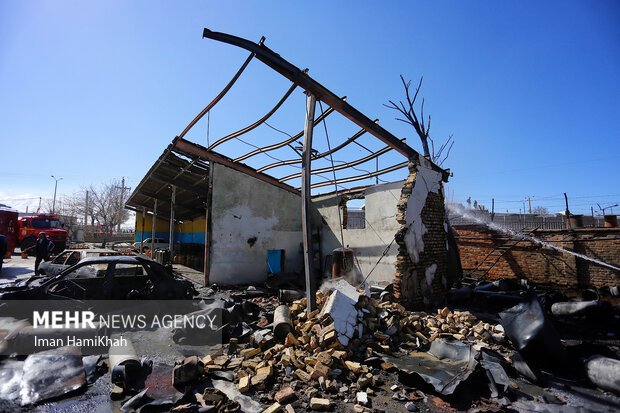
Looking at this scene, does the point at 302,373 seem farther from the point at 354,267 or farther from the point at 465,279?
the point at 465,279

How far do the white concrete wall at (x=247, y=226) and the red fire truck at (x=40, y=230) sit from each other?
13815 mm

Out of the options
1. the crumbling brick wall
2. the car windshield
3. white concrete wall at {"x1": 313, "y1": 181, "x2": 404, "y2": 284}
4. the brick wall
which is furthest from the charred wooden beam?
the car windshield

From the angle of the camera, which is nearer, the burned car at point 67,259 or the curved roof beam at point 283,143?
the curved roof beam at point 283,143

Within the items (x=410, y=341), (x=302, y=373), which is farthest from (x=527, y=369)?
(x=302, y=373)

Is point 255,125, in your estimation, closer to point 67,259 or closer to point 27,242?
point 67,259

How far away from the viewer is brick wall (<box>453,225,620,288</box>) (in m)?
8.95

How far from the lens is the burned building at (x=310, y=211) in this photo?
6.24m

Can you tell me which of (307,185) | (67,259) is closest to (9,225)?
(67,259)

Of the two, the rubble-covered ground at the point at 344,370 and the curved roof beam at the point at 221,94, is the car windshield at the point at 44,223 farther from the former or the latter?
the rubble-covered ground at the point at 344,370

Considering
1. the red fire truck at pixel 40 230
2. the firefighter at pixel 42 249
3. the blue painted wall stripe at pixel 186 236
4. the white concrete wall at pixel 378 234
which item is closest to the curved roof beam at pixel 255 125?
the white concrete wall at pixel 378 234

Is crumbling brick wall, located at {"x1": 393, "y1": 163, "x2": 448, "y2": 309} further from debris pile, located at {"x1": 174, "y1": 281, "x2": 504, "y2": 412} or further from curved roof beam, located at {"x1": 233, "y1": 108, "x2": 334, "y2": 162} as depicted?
curved roof beam, located at {"x1": 233, "y1": 108, "x2": 334, "y2": 162}

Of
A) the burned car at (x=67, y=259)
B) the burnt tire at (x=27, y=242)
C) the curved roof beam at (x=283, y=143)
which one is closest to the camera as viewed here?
the curved roof beam at (x=283, y=143)

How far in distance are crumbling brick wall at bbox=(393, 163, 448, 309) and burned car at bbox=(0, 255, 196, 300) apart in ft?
18.0

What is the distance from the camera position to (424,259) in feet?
25.1
